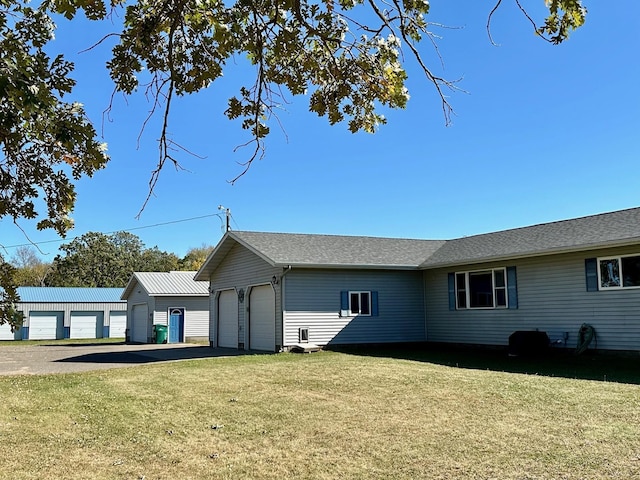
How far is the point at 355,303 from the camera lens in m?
19.3

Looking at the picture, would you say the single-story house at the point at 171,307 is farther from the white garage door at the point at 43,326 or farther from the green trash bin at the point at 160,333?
the white garage door at the point at 43,326

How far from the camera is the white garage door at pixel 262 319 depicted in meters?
19.1

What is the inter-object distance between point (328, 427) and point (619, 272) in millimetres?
10075

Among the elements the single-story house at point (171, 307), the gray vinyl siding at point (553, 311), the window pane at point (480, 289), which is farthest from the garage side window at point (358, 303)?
the single-story house at point (171, 307)

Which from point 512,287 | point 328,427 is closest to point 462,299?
point 512,287

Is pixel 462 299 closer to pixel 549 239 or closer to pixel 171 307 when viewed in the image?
pixel 549 239

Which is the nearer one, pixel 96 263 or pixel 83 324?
pixel 83 324

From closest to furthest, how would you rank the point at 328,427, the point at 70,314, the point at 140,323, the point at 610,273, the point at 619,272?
1. the point at 328,427
2. the point at 619,272
3. the point at 610,273
4. the point at 140,323
5. the point at 70,314

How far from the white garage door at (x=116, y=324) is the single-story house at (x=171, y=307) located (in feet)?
24.6

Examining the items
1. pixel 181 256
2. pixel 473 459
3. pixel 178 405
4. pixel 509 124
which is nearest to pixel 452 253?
pixel 509 124

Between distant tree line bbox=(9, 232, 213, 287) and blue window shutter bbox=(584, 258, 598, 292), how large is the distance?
161 ft

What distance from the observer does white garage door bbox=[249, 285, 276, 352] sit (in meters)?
19.1

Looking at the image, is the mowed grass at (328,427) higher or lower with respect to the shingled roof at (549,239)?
lower

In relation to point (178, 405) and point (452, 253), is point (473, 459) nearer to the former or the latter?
point (178, 405)
